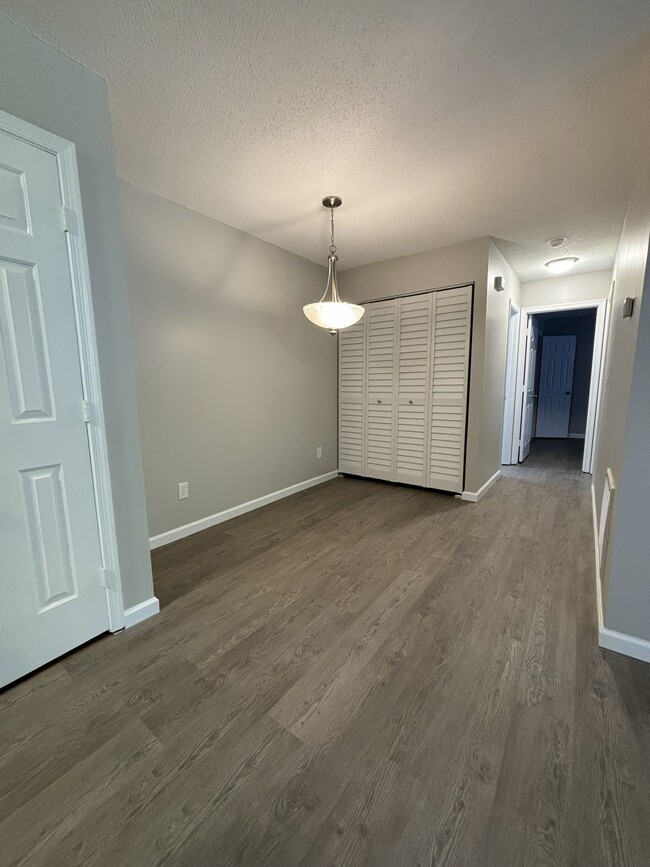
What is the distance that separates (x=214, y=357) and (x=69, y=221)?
4.62 feet

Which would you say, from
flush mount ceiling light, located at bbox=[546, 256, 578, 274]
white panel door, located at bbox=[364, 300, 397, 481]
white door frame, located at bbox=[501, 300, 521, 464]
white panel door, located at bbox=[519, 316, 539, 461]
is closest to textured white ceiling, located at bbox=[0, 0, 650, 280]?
flush mount ceiling light, located at bbox=[546, 256, 578, 274]

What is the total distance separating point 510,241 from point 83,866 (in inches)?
168

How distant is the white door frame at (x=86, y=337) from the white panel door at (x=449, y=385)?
288 cm

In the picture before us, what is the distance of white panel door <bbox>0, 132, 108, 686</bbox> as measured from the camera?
4.18 feet

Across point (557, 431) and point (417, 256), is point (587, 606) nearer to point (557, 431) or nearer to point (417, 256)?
point (417, 256)

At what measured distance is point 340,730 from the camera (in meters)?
1.19

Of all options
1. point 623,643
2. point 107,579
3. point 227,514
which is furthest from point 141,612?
point 623,643

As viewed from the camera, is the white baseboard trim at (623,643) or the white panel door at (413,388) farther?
the white panel door at (413,388)

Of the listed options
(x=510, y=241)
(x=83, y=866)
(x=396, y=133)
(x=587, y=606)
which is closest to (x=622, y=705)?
(x=587, y=606)

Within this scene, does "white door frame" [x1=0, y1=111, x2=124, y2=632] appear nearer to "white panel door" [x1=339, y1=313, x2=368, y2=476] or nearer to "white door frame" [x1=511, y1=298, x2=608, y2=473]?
"white panel door" [x1=339, y1=313, x2=368, y2=476]

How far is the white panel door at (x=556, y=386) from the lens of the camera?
696 cm

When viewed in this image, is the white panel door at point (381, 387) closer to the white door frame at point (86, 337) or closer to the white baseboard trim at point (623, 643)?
the white baseboard trim at point (623, 643)

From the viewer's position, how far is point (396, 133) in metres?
1.78

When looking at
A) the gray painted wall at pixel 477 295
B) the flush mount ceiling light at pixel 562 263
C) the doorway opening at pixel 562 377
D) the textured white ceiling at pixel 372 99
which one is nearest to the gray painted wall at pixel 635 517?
the textured white ceiling at pixel 372 99
